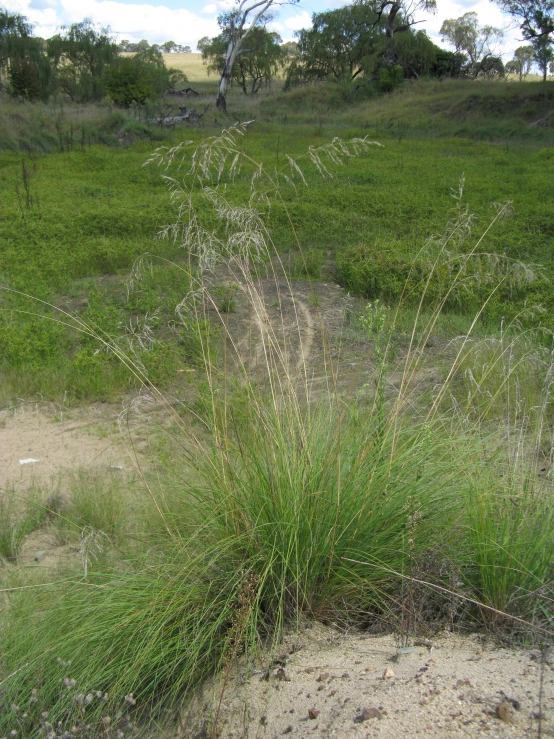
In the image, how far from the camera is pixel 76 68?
38.9 metres

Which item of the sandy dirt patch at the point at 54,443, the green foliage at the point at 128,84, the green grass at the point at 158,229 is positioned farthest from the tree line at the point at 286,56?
the sandy dirt patch at the point at 54,443

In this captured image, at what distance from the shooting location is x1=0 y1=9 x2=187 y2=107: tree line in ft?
84.7

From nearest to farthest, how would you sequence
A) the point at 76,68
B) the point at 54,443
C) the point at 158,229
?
the point at 54,443
the point at 158,229
the point at 76,68

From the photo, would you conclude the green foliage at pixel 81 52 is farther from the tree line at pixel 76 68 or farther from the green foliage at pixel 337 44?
the green foliage at pixel 337 44

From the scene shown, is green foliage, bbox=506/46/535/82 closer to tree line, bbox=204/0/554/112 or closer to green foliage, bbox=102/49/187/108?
tree line, bbox=204/0/554/112

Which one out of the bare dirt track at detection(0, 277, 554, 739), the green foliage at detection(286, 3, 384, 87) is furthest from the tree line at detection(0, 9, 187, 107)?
the bare dirt track at detection(0, 277, 554, 739)

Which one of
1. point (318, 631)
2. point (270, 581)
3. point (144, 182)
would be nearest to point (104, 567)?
point (270, 581)

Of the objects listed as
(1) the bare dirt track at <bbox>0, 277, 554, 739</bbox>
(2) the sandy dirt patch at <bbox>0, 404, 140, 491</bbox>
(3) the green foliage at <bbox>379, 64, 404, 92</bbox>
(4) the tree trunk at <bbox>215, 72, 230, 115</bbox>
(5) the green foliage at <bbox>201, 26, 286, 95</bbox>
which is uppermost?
(5) the green foliage at <bbox>201, 26, 286, 95</bbox>

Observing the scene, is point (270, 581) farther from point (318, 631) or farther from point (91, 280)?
point (91, 280)

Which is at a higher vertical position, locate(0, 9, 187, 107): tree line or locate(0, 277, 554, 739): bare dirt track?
locate(0, 9, 187, 107): tree line

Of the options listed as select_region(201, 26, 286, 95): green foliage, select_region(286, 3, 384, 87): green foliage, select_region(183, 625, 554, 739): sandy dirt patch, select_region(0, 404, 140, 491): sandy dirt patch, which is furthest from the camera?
select_region(201, 26, 286, 95): green foliage

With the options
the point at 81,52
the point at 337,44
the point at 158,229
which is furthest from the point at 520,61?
the point at 158,229

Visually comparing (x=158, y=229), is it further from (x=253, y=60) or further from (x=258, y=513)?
(x=253, y=60)

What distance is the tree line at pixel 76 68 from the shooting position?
25.8 meters
